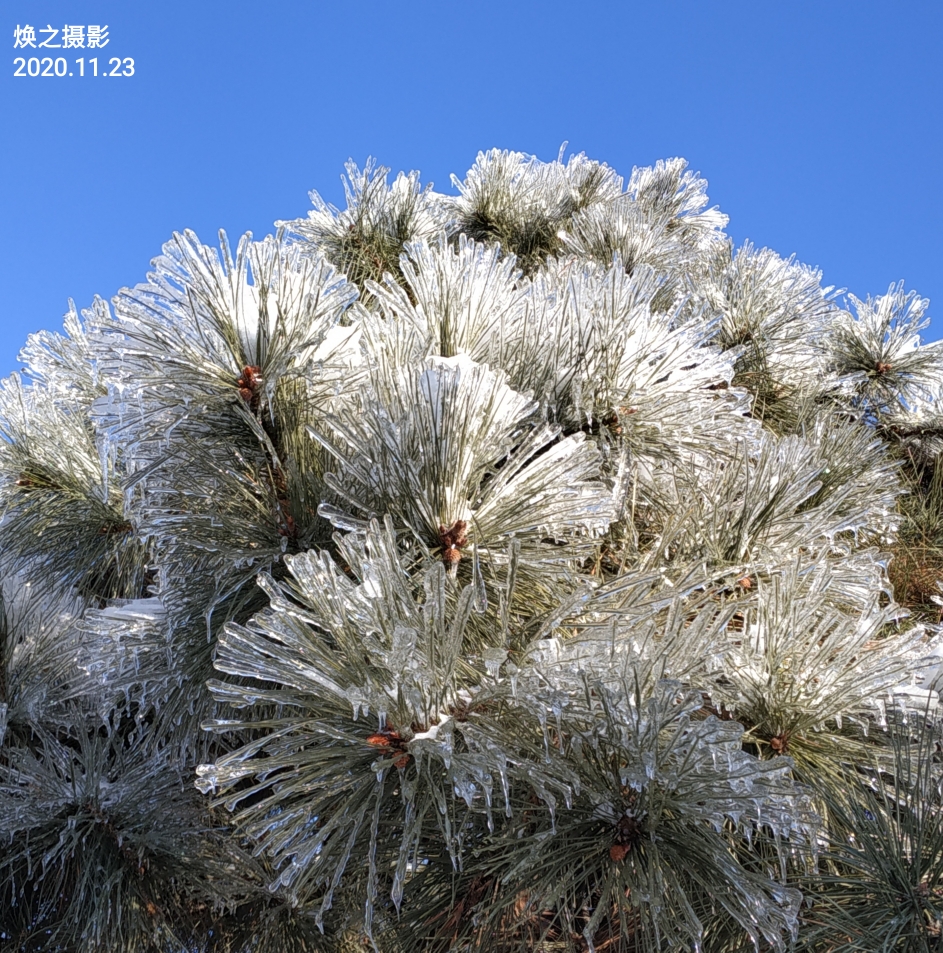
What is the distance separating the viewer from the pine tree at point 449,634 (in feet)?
2.66

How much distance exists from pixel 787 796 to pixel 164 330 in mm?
816

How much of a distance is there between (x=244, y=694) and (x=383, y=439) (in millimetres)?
298

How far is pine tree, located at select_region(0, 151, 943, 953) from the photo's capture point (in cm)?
81

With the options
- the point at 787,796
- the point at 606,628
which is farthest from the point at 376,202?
the point at 787,796

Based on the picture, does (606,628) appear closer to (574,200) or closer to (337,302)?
(337,302)

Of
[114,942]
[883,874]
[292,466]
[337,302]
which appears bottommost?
[114,942]

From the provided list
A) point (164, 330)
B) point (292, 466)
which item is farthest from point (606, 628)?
point (164, 330)

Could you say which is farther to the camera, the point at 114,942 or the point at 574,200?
the point at 574,200

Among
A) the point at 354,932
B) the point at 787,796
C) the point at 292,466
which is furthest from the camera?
the point at 354,932

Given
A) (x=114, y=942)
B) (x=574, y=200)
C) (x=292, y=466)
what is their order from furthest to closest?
1. (x=574, y=200)
2. (x=114, y=942)
3. (x=292, y=466)

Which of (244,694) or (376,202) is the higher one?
(376,202)

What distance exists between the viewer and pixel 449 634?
82 centimetres

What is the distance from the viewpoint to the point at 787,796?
0.78 meters

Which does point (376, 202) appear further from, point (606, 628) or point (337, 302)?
point (606, 628)
